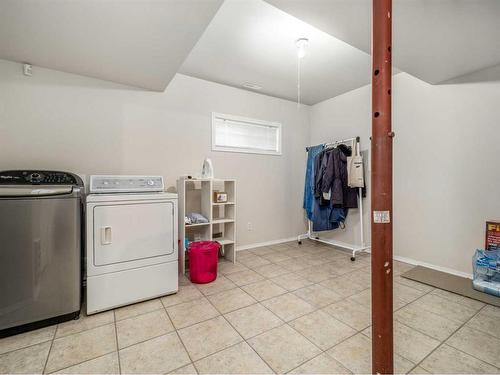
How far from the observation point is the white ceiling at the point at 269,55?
2.11 meters

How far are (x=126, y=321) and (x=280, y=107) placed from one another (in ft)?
12.1

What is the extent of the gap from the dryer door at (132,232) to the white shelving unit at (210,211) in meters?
0.64

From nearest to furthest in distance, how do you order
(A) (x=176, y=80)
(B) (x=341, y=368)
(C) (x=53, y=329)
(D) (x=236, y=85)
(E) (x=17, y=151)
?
(B) (x=341, y=368), (C) (x=53, y=329), (E) (x=17, y=151), (A) (x=176, y=80), (D) (x=236, y=85)

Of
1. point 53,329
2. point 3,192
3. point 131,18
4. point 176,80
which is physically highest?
point 176,80

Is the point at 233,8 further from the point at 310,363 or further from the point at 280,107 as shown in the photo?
the point at 310,363

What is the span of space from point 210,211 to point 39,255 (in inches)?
64.5

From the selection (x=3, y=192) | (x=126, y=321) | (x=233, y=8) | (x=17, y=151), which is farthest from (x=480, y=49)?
(x=17, y=151)

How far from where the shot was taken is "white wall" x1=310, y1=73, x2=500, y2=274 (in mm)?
2498

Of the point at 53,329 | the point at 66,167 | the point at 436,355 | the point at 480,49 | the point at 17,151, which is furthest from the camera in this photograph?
the point at 66,167

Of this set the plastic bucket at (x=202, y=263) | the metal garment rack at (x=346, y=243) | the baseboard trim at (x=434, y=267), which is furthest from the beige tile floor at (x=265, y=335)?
the metal garment rack at (x=346, y=243)

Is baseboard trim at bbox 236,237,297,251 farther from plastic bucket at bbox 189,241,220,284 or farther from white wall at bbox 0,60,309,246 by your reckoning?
plastic bucket at bbox 189,241,220,284

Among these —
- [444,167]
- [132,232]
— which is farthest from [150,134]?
[444,167]

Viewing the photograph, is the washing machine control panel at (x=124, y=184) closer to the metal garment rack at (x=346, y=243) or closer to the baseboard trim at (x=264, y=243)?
the baseboard trim at (x=264, y=243)

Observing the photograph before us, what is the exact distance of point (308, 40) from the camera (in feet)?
7.86
